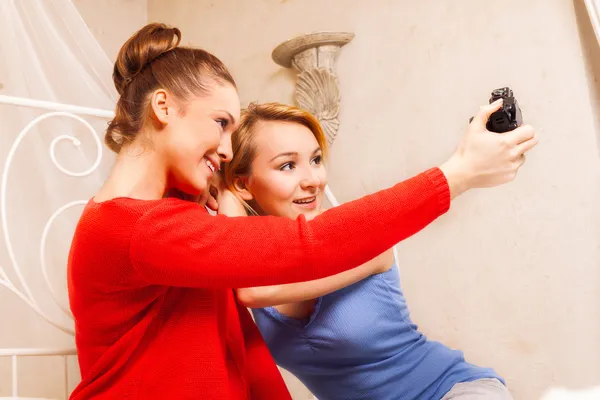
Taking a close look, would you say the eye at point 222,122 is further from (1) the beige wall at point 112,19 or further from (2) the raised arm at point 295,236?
(1) the beige wall at point 112,19

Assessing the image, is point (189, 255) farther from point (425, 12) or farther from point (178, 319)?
point (425, 12)

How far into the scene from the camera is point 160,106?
918 mm

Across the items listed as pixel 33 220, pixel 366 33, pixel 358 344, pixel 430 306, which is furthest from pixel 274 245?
pixel 366 33

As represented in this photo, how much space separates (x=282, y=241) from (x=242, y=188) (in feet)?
1.80

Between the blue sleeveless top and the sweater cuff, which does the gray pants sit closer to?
the blue sleeveless top

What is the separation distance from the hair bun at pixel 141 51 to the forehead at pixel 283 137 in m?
0.35

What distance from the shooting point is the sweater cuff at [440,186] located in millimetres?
796

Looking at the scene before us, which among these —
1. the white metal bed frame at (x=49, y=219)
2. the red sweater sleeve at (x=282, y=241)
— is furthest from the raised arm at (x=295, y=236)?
the white metal bed frame at (x=49, y=219)

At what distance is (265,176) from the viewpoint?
4.21ft

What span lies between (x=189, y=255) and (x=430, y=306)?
1229 mm

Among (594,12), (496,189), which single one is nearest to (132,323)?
(496,189)

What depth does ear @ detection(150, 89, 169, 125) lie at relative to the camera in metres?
0.91

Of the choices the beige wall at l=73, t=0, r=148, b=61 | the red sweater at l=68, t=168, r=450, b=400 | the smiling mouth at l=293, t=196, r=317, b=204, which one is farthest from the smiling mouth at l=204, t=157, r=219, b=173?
the beige wall at l=73, t=0, r=148, b=61

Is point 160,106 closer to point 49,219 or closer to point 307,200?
point 307,200
